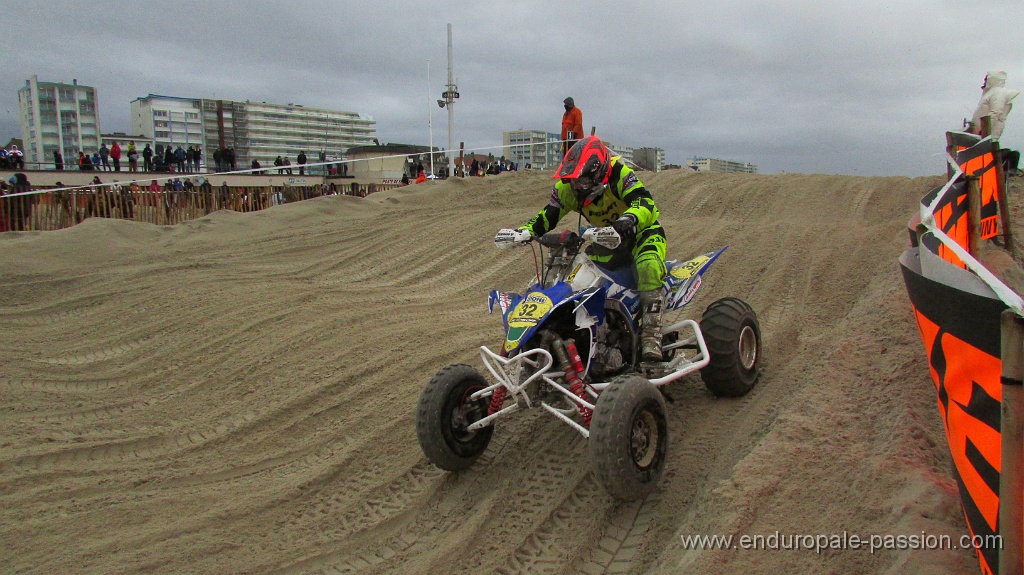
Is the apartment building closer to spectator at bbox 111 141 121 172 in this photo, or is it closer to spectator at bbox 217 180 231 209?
spectator at bbox 111 141 121 172

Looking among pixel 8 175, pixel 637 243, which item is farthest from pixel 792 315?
pixel 8 175

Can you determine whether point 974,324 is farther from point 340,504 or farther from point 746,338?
point 340,504

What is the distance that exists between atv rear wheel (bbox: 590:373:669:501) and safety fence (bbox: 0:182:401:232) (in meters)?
10.6

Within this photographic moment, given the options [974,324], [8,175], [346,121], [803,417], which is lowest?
[803,417]

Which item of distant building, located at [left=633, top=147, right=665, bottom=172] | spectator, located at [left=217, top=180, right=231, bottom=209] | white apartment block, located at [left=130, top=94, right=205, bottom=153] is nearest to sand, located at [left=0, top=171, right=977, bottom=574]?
spectator, located at [left=217, top=180, right=231, bottom=209]

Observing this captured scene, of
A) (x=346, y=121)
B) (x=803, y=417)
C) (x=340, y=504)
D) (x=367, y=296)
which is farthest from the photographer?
(x=346, y=121)

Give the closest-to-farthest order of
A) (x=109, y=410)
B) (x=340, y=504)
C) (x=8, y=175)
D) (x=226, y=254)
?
(x=340, y=504), (x=109, y=410), (x=226, y=254), (x=8, y=175)

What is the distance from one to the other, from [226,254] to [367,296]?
347 cm

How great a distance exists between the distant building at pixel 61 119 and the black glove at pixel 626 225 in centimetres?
3153

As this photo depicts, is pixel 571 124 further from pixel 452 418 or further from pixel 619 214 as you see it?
pixel 452 418

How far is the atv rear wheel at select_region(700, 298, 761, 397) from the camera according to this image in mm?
4258

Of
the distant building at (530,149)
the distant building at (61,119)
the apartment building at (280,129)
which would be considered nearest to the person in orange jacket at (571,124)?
the distant building at (530,149)

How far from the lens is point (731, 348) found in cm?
425

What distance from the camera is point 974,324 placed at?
178 centimetres
